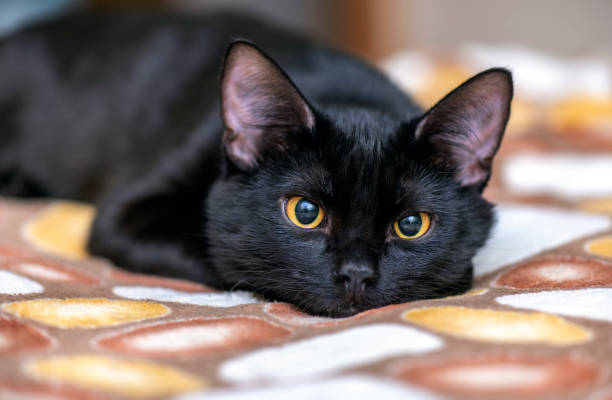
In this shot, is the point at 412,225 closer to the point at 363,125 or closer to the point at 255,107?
the point at 363,125

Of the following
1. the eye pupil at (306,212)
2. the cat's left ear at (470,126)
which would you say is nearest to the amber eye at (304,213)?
the eye pupil at (306,212)

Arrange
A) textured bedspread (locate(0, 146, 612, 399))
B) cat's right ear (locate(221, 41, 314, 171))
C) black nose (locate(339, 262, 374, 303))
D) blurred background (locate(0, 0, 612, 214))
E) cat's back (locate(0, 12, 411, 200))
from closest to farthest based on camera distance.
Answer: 1. textured bedspread (locate(0, 146, 612, 399))
2. black nose (locate(339, 262, 374, 303))
3. cat's right ear (locate(221, 41, 314, 171))
4. cat's back (locate(0, 12, 411, 200))
5. blurred background (locate(0, 0, 612, 214))

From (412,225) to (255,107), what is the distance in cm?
37

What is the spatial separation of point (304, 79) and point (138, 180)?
0.47 m

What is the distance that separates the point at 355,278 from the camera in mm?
1046

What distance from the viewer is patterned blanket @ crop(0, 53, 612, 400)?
2.32 feet

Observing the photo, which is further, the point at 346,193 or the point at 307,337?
the point at 346,193

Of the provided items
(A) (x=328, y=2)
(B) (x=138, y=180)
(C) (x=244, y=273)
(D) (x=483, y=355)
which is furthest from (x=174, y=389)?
(A) (x=328, y=2)

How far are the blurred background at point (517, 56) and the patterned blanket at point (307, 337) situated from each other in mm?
452

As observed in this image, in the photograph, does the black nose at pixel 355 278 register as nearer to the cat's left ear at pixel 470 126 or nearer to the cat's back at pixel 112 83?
the cat's left ear at pixel 470 126

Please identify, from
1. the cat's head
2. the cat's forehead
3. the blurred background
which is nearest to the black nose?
the cat's head

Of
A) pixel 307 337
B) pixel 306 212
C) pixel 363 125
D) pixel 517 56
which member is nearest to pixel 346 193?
pixel 306 212

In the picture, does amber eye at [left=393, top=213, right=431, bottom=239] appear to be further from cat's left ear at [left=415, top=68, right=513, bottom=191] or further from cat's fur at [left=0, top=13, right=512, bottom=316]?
cat's left ear at [left=415, top=68, right=513, bottom=191]

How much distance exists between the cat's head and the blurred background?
0.68 feet
